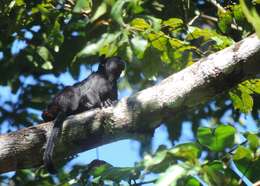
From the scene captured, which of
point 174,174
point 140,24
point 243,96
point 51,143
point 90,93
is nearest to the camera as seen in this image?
point 174,174

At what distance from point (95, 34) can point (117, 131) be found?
6.20ft

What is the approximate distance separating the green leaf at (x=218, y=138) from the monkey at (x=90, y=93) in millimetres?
2582

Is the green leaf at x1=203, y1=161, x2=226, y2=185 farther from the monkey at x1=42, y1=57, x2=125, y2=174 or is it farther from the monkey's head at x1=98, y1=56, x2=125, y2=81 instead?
the monkey's head at x1=98, y1=56, x2=125, y2=81

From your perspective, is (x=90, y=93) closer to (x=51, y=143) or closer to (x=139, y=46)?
(x=51, y=143)

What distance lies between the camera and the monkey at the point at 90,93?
498cm

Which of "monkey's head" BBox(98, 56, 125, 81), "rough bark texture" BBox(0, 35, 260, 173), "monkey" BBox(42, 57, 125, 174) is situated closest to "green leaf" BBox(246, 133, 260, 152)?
"rough bark texture" BBox(0, 35, 260, 173)

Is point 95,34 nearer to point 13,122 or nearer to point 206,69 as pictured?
point 13,122

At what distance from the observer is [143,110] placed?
3.79 metres

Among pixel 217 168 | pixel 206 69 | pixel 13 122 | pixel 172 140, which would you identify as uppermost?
pixel 217 168

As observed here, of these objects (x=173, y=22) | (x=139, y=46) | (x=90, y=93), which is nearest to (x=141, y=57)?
(x=139, y=46)

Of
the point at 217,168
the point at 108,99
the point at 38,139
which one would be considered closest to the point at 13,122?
the point at 108,99

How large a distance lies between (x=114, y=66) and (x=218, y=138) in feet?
12.2

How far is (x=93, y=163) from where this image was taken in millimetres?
3266

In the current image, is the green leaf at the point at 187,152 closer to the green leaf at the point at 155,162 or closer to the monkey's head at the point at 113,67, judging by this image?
the green leaf at the point at 155,162
